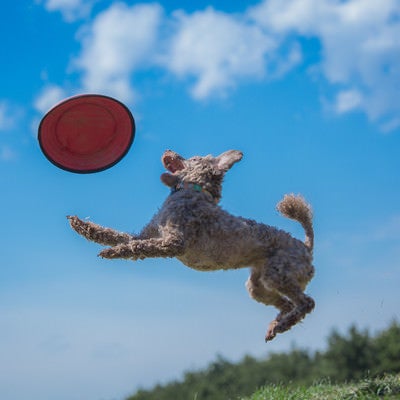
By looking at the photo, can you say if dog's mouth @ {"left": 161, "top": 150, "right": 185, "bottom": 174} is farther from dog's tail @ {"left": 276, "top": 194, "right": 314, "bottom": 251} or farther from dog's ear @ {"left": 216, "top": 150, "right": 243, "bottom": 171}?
dog's tail @ {"left": 276, "top": 194, "right": 314, "bottom": 251}

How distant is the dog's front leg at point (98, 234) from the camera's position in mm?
5184

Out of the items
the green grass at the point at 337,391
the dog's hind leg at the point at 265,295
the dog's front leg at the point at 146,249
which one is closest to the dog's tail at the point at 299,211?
the dog's hind leg at the point at 265,295

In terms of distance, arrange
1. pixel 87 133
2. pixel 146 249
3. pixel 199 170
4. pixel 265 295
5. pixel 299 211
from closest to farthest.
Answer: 1. pixel 146 249
2. pixel 199 170
3. pixel 87 133
4. pixel 265 295
5. pixel 299 211

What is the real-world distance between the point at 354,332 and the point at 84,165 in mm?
8493

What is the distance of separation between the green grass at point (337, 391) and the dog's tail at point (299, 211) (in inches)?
60.6

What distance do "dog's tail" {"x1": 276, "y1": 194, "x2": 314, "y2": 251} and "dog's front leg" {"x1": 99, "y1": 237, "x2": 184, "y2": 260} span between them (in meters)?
1.31

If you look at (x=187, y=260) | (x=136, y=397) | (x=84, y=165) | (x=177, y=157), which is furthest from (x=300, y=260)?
(x=136, y=397)

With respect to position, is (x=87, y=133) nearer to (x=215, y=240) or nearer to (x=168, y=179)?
(x=168, y=179)

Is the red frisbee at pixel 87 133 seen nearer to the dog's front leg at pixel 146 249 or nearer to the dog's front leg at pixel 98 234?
the dog's front leg at pixel 98 234

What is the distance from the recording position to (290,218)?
5820 mm

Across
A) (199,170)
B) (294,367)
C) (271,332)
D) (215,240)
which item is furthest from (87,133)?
(294,367)

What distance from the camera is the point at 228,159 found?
211 inches

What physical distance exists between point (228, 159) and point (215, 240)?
73 cm

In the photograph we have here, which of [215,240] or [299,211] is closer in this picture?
[215,240]
